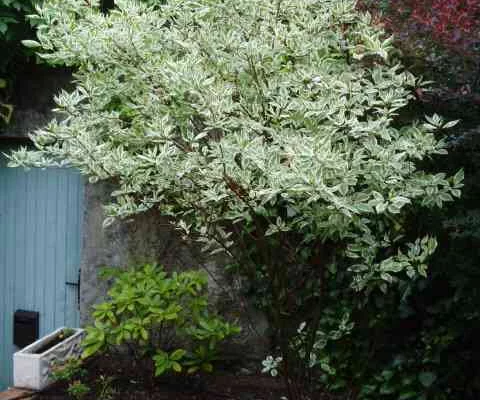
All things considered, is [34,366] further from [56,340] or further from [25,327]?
[25,327]

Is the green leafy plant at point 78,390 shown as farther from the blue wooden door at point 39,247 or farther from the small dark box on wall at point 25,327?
the small dark box on wall at point 25,327

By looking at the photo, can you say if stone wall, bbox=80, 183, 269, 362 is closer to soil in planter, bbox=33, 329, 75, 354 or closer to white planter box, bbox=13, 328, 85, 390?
soil in planter, bbox=33, 329, 75, 354

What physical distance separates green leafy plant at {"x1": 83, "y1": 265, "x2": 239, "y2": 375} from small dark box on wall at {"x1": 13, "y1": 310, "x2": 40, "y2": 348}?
3.67 ft

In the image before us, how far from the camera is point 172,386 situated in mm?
4645

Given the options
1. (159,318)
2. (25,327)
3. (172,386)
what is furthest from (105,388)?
(25,327)

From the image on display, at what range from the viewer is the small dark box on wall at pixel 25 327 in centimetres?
570

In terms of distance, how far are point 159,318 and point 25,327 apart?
1966 mm

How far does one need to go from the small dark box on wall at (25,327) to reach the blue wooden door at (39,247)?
0.16 ft

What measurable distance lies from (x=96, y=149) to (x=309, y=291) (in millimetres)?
1890

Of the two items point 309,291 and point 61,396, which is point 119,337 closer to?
point 61,396

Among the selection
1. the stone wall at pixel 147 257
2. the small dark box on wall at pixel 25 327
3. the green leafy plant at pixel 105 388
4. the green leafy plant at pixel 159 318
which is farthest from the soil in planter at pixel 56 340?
the small dark box on wall at pixel 25 327

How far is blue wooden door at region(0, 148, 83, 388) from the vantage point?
561 centimetres

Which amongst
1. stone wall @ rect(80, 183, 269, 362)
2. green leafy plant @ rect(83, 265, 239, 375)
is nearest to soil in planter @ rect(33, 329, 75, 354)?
stone wall @ rect(80, 183, 269, 362)

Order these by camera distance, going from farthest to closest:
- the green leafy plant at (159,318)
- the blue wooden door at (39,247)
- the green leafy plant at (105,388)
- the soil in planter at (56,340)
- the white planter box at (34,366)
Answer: the blue wooden door at (39,247) → the soil in planter at (56,340) → the white planter box at (34,366) → the green leafy plant at (105,388) → the green leafy plant at (159,318)
